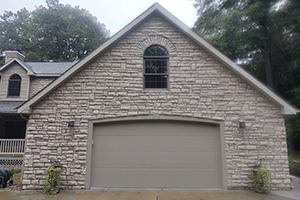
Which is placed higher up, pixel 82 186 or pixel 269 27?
pixel 269 27

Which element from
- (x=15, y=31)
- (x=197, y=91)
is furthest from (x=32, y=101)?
(x=15, y=31)

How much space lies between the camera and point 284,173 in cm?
639

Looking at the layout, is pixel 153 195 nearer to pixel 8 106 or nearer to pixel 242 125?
pixel 242 125

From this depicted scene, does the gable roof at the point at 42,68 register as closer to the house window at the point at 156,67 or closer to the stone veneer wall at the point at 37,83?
the stone veneer wall at the point at 37,83

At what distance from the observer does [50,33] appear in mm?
29062

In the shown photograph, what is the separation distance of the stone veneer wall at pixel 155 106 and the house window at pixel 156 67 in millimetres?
226

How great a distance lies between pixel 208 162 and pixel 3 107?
10863mm

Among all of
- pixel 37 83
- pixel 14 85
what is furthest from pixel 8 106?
pixel 37 83

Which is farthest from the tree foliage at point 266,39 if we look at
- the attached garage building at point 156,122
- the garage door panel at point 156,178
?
the garage door panel at point 156,178

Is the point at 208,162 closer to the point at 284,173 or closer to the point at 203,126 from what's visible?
the point at 203,126

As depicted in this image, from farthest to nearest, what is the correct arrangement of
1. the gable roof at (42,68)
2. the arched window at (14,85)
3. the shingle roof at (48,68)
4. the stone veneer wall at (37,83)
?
the shingle roof at (48,68), the stone veneer wall at (37,83), the arched window at (14,85), the gable roof at (42,68)

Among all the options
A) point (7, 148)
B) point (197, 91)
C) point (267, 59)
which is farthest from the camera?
point (267, 59)

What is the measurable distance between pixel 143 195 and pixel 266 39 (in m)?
13.4

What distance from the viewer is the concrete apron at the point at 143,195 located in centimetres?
569
